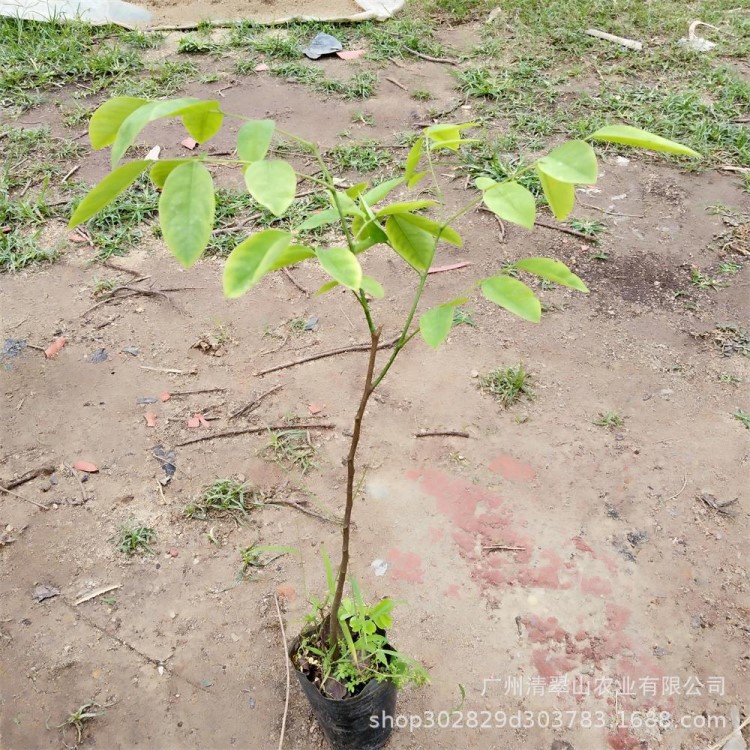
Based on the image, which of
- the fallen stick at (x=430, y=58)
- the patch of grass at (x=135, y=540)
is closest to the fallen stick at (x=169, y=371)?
the patch of grass at (x=135, y=540)

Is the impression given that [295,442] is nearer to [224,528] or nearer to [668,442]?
[224,528]

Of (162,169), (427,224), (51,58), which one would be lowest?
(51,58)

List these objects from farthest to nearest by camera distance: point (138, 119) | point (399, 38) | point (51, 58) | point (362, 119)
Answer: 1. point (399, 38)
2. point (51, 58)
3. point (362, 119)
4. point (138, 119)

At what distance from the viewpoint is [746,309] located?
127 inches

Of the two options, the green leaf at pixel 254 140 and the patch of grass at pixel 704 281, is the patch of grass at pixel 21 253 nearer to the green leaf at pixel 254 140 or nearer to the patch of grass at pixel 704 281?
the green leaf at pixel 254 140

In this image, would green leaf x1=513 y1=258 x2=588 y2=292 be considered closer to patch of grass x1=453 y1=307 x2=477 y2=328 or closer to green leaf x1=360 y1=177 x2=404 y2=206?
green leaf x1=360 y1=177 x2=404 y2=206

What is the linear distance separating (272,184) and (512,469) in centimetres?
190

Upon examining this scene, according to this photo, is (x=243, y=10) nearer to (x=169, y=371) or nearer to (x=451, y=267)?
(x=451, y=267)

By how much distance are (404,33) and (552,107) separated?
60.1 inches

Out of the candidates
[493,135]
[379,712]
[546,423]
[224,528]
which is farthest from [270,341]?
[493,135]

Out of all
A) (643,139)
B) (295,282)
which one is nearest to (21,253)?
(295,282)

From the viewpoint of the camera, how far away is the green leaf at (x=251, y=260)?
0.93 metres

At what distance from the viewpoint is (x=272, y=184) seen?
91 centimetres

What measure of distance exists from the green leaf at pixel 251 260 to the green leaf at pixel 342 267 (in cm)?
6
